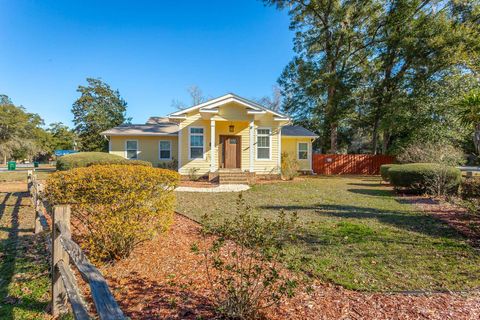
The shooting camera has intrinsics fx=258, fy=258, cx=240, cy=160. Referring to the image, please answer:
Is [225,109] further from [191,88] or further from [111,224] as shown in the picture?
[191,88]

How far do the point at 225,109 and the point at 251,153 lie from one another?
316cm

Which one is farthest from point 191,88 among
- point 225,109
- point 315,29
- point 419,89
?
→ point 419,89

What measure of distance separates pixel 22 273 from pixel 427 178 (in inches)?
512

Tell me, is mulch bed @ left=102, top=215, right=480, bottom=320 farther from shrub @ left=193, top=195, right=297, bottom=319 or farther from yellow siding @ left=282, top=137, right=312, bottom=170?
yellow siding @ left=282, top=137, right=312, bottom=170

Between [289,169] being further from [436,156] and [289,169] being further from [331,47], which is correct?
[331,47]

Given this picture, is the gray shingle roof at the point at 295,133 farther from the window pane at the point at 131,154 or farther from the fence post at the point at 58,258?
the fence post at the point at 58,258

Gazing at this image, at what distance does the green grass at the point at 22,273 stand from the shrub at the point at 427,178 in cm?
1254

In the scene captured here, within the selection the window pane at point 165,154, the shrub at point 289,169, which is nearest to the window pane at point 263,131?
the shrub at point 289,169

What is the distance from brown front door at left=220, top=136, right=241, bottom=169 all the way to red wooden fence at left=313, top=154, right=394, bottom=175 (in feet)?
30.4

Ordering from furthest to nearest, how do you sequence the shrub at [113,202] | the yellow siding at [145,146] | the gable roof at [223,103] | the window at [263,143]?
the yellow siding at [145,146]
the window at [263,143]
the gable roof at [223,103]
the shrub at [113,202]

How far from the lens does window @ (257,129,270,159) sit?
1706 centimetres

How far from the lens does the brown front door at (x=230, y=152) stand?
1678cm

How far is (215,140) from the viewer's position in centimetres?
1662

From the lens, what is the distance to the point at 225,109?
→ 52.2 ft
